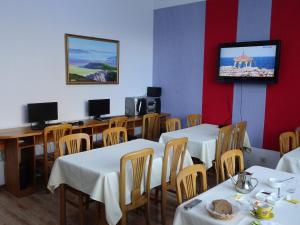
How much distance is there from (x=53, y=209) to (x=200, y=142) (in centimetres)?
190

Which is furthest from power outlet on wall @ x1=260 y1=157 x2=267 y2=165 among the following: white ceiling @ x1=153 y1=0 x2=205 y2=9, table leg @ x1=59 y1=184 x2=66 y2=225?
table leg @ x1=59 y1=184 x2=66 y2=225

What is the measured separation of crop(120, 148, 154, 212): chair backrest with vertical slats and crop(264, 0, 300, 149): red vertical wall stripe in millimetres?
2621

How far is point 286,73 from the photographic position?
4.27 metres

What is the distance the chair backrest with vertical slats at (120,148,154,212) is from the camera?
233cm

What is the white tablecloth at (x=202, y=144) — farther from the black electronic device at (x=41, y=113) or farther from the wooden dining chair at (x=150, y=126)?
the black electronic device at (x=41, y=113)

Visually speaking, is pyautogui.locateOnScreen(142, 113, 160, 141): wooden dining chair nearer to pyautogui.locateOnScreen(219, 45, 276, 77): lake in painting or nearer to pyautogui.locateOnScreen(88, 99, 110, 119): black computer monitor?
pyautogui.locateOnScreen(88, 99, 110, 119): black computer monitor

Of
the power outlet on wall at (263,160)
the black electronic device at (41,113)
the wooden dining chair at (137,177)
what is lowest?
the power outlet on wall at (263,160)

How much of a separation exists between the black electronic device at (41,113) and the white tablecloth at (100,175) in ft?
4.24

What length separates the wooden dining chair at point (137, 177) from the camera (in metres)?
2.33

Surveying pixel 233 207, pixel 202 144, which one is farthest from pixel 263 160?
pixel 233 207

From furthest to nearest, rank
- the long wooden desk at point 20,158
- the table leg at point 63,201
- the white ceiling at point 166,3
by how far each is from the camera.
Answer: the white ceiling at point 166,3, the long wooden desk at point 20,158, the table leg at point 63,201

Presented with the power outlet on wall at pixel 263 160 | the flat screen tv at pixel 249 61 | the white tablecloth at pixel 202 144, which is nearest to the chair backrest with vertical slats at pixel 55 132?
the white tablecloth at pixel 202 144

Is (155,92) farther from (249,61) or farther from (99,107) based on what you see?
(249,61)

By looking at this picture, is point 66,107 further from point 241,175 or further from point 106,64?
point 241,175
